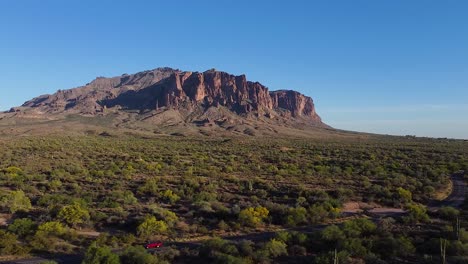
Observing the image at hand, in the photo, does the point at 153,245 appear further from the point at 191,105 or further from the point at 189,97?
the point at 189,97

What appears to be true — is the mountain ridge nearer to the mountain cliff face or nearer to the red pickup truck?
the mountain cliff face

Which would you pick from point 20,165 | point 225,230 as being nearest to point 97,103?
point 20,165

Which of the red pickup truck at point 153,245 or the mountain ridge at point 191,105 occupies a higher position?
the mountain ridge at point 191,105

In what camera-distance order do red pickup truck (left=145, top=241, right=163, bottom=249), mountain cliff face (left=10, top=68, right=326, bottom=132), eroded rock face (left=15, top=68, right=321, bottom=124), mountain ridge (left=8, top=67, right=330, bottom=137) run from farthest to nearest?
1. eroded rock face (left=15, top=68, right=321, bottom=124)
2. mountain cliff face (left=10, top=68, right=326, bottom=132)
3. mountain ridge (left=8, top=67, right=330, bottom=137)
4. red pickup truck (left=145, top=241, right=163, bottom=249)

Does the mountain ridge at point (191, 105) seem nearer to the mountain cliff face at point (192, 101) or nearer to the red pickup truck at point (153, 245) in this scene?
the mountain cliff face at point (192, 101)

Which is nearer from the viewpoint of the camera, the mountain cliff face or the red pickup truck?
the red pickup truck

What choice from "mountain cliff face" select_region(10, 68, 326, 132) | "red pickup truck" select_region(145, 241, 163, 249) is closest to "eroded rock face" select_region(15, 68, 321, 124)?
"mountain cliff face" select_region(10, 68, 326, 132)

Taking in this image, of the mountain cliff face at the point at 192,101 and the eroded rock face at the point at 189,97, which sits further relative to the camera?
the eroded rock face at the point at 189,97

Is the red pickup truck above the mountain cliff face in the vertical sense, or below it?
below

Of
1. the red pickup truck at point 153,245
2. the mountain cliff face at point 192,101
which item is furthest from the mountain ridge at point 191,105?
the red pickup truck at point 153,245

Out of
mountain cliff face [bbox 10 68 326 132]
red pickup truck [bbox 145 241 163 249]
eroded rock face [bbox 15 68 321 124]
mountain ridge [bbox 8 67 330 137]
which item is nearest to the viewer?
red pickup truck [bbox 145 241 163 249]

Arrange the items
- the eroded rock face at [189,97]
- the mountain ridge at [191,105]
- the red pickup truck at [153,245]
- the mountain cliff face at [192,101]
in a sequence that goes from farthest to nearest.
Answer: the eroded rock face at [189,97]
the mountain cliff face at [192,101]
the mountain ridge at [191,105]
the red pickup truck at [153,245]

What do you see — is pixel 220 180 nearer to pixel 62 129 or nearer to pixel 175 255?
pixel 175 255
